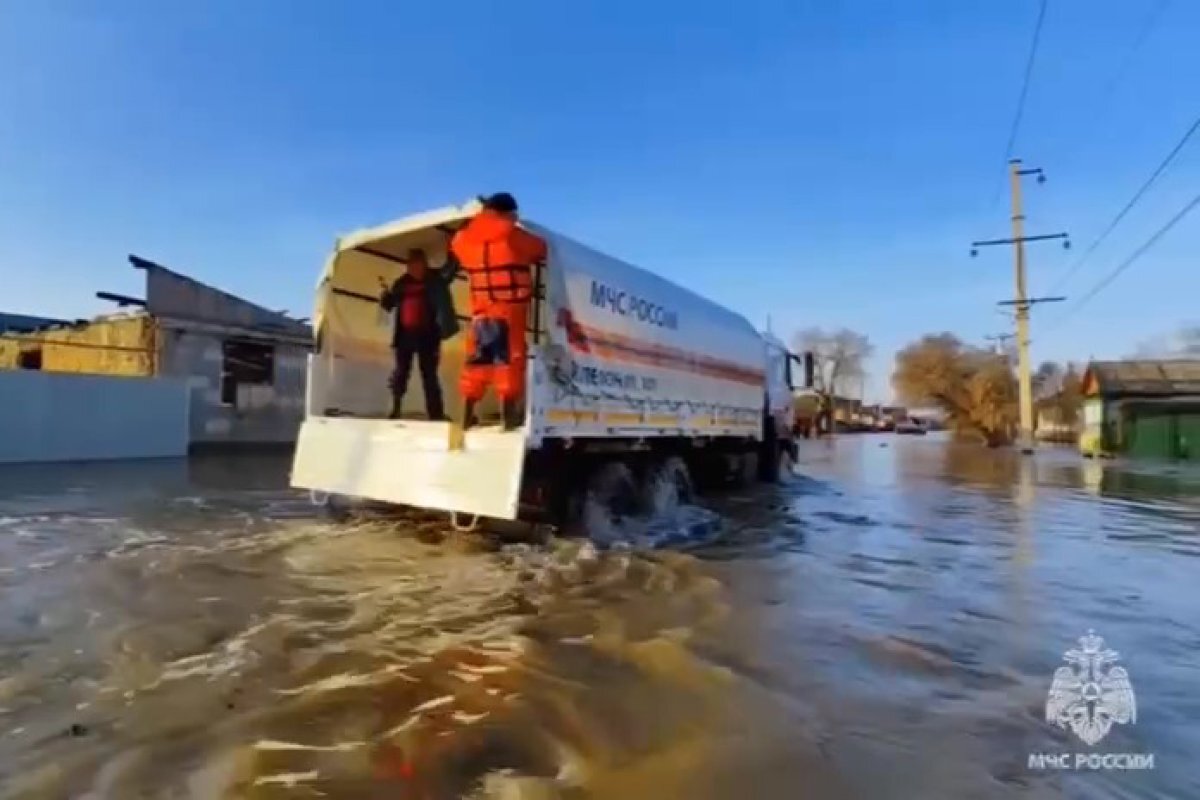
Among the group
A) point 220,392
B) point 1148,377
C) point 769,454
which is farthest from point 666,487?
point 1148,377

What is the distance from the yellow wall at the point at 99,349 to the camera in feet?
63.7

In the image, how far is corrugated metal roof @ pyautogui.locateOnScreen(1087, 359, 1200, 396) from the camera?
33.0 m

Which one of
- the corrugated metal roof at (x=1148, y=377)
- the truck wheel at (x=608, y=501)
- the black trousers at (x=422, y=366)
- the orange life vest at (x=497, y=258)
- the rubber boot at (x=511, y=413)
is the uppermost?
the corrugated metal roof at (x=1148, y=377)

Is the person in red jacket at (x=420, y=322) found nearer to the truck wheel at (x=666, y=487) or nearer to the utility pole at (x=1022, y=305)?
the truck wheel at (x=666, y=487)

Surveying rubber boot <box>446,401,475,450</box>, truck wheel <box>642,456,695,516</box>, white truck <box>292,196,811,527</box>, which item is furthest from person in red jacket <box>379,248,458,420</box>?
truck wheel <box>642,456,695,516</box>

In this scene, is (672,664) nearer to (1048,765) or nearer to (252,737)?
(1048,765)

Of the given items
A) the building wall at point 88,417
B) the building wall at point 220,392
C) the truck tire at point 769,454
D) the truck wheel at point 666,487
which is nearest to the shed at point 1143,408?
the truck tire at point 769,454

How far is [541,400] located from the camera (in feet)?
21.6

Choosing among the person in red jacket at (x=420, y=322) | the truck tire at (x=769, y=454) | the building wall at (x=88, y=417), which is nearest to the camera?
the person in red jacket at (x=420, y=322)

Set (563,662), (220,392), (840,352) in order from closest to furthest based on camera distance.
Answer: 1. (563,662)
2. (220,392)
3. (840,352)

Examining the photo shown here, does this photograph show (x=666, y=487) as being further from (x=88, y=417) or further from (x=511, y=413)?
(x=88, y=417)

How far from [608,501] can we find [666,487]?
153 cm

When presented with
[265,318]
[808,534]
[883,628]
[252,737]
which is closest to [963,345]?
[265,318]

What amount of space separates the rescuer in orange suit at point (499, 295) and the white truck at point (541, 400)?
138 mm
